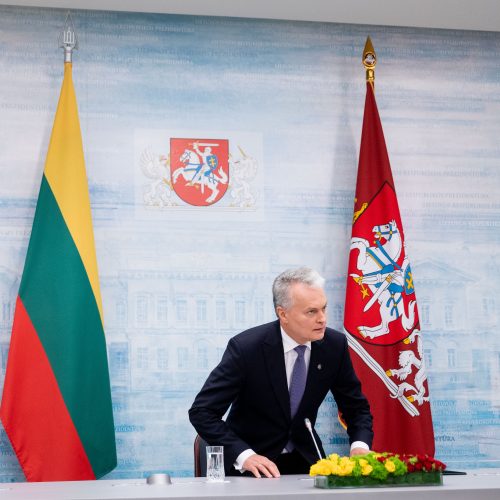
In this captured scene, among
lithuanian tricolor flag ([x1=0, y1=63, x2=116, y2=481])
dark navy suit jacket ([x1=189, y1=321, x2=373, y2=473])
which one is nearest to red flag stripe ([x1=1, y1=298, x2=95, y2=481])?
lithuanian tricolor flag ([x1=0, y1=63, x2=116, y2=481])

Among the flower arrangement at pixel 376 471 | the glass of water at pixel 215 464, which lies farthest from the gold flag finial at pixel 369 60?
the flower arrangement at pixel 376 471

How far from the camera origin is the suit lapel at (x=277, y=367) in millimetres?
3738

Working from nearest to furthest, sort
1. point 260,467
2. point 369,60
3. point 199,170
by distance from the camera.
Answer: point 260,467 → point 199,170 → point 369,60

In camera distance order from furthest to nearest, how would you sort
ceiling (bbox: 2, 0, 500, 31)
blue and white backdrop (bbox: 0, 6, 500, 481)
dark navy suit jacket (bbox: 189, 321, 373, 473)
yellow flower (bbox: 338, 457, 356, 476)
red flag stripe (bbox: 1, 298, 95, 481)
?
ceiling (bbox: 2, 0, 500, 31) → blue and white backdrop (bbox: 0, 6, 500, 481) → red flag stripe (bbox: 1, 298, 95, 481) → dark navy suit jacket (bbox: 189, 321, 373, 473) → yellow flower (bbox: 338, 457, 356, 476)

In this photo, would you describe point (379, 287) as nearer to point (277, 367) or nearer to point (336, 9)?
point (277, 367)

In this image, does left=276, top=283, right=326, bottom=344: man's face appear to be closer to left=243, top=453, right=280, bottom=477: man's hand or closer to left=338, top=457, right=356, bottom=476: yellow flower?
left=243, top=453, right=280, bottom=477: man's hand

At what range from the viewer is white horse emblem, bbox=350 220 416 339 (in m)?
5.07

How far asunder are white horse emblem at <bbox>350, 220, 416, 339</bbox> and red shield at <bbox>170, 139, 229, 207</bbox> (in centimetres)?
91

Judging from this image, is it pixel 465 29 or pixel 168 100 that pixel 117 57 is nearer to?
pixel 168 100

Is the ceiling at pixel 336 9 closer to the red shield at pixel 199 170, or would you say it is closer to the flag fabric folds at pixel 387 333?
the red shield at pixel 199 170

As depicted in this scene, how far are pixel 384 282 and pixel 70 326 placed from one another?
1853mm

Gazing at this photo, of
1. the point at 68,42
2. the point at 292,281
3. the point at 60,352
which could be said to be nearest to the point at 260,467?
the point at 292,281

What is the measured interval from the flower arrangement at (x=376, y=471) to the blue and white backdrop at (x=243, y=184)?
246 centimetres

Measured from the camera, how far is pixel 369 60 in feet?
17.6
